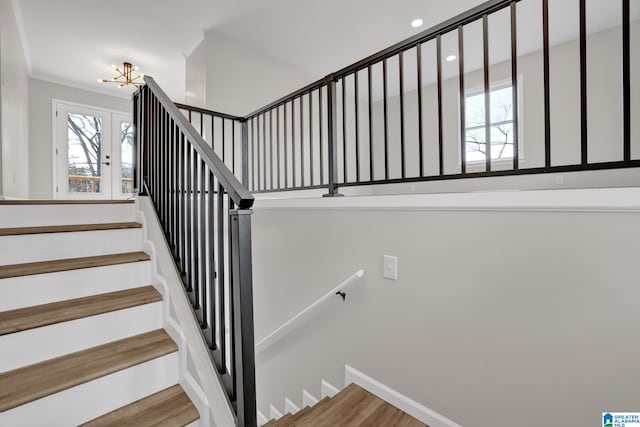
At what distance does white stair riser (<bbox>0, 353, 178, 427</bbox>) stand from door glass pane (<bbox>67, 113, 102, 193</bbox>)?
5.77 m

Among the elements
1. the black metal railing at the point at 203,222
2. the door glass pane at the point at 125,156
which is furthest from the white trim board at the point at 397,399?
the door glass pane at the point at 125,156

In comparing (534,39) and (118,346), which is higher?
(534,39)

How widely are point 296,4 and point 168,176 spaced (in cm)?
302

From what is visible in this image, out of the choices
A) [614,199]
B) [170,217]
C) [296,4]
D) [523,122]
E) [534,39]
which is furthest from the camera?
[523,122]

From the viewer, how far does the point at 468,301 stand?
1348 mm

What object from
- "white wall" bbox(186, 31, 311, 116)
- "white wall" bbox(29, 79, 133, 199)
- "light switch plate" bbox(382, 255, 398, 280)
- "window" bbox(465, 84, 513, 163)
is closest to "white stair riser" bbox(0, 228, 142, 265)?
"light switch plate" bbox(382, 255, 398, 280)

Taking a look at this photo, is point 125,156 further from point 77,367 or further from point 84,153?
point 77,367

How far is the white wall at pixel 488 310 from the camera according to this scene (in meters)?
1.01

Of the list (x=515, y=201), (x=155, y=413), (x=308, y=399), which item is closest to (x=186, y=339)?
(x=155, y=413)

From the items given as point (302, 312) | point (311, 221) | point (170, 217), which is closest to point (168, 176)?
point (170, 217)

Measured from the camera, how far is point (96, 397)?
44.9 inches

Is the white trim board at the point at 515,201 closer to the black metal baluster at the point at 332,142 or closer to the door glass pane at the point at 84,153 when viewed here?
the black metal baluster at the point at 332,142

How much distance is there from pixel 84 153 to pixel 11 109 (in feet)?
7.65

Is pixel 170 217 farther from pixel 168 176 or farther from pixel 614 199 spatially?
pixel 614 199
